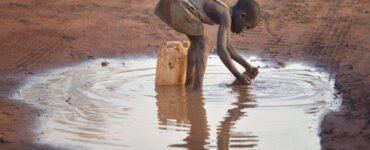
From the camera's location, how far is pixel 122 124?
6449 mm

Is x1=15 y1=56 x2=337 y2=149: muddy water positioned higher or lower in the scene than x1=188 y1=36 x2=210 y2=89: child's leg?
lower

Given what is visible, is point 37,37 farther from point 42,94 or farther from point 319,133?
point 319,133

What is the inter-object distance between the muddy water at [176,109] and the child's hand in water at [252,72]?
12 cm

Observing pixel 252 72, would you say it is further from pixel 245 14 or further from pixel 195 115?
pixel 195 115

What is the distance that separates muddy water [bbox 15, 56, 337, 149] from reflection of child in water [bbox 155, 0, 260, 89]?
342 mm

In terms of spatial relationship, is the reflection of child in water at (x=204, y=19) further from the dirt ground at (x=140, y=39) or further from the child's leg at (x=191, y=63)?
the dirt ground at (x=140, y=39)

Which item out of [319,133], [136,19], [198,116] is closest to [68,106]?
[198,116]

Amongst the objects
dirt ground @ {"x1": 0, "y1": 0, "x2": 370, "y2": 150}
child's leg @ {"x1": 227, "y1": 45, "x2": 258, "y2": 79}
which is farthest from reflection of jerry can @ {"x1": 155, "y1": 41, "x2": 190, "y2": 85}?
dirt ground @ {"x1": 0, "y1": 0, "x2": 370, "y2": 150}

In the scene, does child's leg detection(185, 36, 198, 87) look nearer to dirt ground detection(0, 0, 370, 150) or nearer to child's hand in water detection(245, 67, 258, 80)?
child's hand in water detection(245, 67, 258, 80)

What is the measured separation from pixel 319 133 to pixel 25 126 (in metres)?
2.38

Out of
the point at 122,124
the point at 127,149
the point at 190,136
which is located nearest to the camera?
the point at 127,149

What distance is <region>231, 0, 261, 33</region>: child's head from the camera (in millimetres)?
7629

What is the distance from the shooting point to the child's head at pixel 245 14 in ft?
25.0

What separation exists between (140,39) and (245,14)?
3.69m
